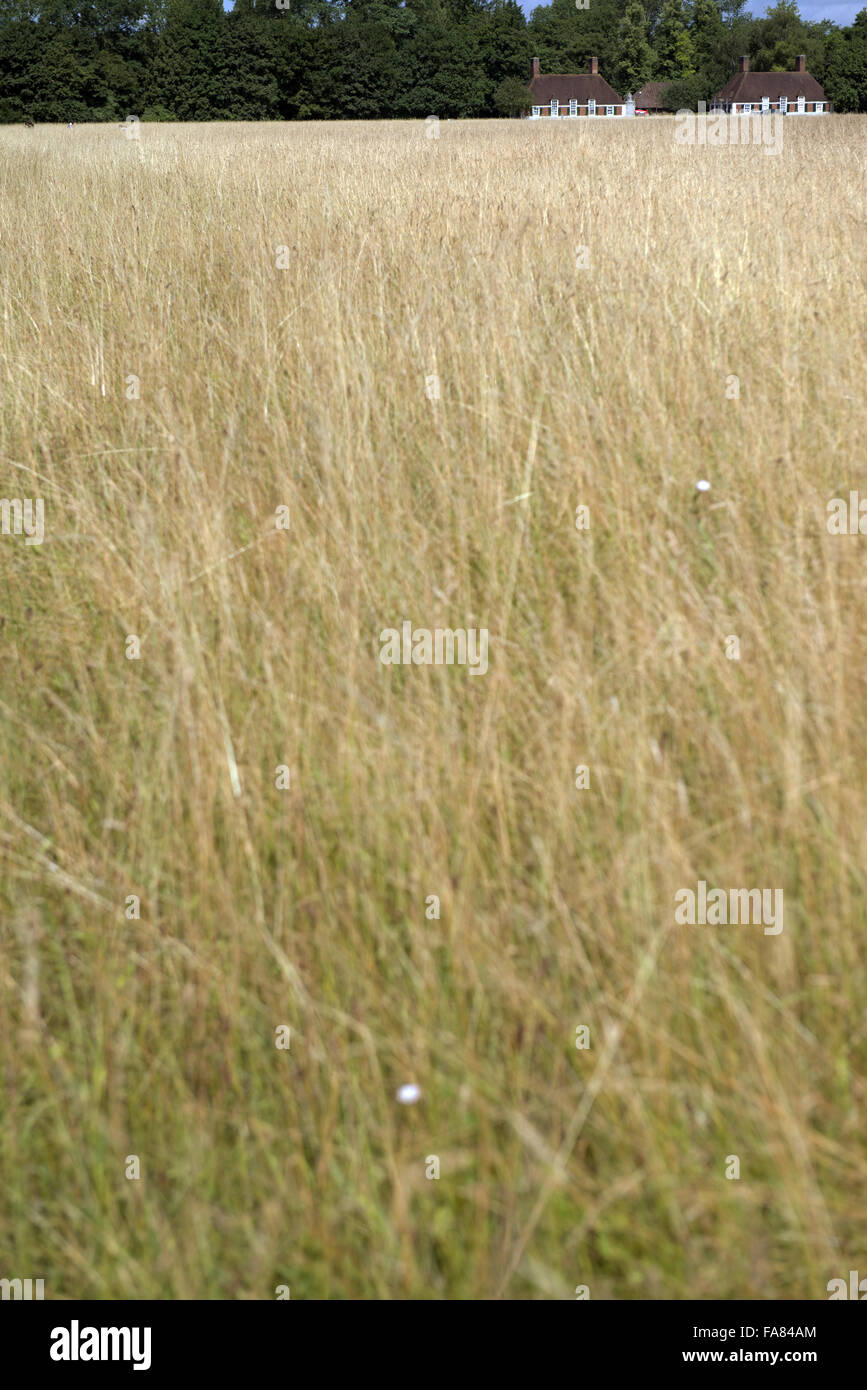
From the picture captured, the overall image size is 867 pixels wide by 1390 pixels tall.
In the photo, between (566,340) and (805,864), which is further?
(566,340)

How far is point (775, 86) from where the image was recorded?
69500 millimetres

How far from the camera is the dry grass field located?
135 centimetres

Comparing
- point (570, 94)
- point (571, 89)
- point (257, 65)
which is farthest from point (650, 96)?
point (257, 65)

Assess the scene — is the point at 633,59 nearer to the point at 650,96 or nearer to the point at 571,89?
the point at 650,96

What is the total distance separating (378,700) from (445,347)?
7.22 feet

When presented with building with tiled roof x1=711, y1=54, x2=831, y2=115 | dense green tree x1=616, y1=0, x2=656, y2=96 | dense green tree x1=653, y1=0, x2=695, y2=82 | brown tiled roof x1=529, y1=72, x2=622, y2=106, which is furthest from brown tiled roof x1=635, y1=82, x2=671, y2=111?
building with tiled roof x1=711, y1=54, x2=831, y2=115

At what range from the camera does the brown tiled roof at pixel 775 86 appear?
68.4 metres

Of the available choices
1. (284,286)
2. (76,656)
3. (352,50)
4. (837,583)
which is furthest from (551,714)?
(352,50)

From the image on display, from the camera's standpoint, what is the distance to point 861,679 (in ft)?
6.71

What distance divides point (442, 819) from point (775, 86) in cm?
8087

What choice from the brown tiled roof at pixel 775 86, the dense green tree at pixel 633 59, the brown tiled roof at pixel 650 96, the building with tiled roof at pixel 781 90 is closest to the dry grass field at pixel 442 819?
the building with tiled roof at pixel 781 90

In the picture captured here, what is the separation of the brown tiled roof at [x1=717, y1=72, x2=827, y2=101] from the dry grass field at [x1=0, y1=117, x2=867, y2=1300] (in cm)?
7694

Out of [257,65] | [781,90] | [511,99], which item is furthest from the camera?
[781,90]

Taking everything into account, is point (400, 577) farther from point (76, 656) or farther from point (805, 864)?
point (805, 864)
